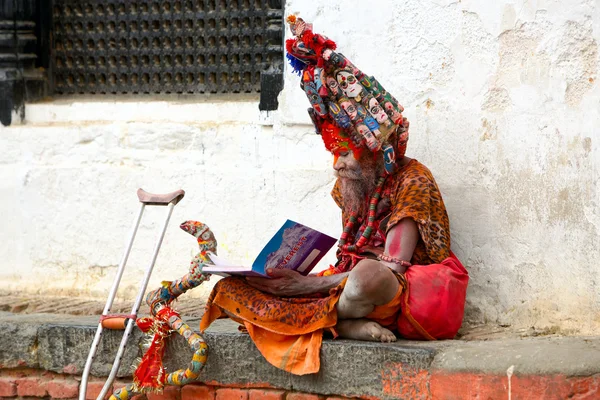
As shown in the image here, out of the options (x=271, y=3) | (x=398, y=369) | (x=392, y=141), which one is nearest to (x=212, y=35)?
(x=271, y=3)

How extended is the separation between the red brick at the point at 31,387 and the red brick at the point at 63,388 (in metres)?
0.04

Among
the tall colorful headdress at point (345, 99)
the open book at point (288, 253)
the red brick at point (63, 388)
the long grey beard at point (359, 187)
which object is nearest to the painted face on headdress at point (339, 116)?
the tall colorful headdress at point (345, 99)

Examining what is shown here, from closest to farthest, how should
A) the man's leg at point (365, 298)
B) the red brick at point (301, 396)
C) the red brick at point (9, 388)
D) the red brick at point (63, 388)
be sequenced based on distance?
the man's leg at point (365, 298) → the red brick at point (301, 396) → the red brick at point (63, 388) → the red brick at point (9, 388)

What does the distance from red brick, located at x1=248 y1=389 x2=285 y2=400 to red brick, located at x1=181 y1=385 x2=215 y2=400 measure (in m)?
0.22

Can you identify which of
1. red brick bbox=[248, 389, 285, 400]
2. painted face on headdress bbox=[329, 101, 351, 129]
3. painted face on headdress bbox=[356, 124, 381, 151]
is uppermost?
painted face on headdress bbox=[329, 101, 351, 129]

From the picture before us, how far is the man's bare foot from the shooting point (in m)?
5.00

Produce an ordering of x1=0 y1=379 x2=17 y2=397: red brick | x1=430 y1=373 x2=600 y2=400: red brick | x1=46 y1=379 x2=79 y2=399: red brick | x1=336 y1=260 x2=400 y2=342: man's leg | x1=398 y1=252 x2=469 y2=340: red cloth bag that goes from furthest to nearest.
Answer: x1=0 y1=379 x2=17 y2=397: red brick
x1=46 y1=379 x2=79 y2=399: red brick
x1=398 y1=252 x2=469 y2=340: red cloth bag
x1=336 y1=260 x2=400 y2=342: man's leg
x1=430 y1=373 x2=600 y2=400: red brick

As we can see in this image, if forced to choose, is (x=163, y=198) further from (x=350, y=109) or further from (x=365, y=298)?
(x=365, y=298)

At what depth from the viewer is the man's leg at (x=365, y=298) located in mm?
4832

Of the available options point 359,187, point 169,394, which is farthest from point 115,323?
point 359,187

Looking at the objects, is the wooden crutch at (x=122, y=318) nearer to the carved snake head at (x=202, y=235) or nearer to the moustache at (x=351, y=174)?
the carved snake head at (x=202, y=235)

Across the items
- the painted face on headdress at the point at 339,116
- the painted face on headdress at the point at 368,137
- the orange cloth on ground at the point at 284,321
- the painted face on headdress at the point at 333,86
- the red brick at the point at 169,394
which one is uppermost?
the painted face on headdress at the point at 333,86

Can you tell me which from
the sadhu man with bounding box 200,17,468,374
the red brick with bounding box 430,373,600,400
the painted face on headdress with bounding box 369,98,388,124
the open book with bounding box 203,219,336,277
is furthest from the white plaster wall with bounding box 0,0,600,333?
the red brick with bounding box 430,373,600,400

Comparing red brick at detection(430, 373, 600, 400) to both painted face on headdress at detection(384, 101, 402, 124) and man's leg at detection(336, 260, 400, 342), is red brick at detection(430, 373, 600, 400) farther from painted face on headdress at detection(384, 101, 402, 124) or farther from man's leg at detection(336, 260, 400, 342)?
painted face on headdress at detection(384, 101, 402, 124)
